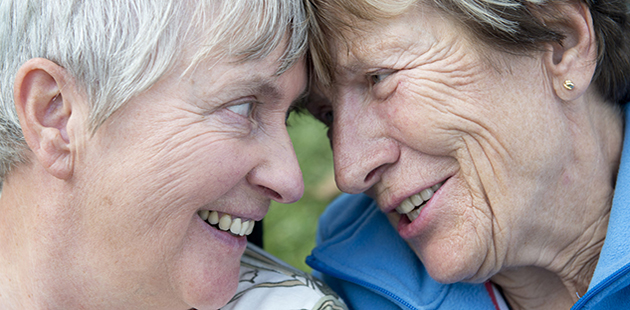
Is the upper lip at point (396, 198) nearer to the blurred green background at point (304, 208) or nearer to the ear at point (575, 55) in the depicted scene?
the ear at point (575, 55)

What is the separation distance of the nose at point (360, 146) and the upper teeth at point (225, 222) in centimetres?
46

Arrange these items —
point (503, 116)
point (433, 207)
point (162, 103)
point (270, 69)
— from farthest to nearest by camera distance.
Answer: point (433, 207), point (503, 116), point (270, 69), point (162, 103)

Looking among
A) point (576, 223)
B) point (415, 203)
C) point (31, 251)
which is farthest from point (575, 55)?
point (31, 251)

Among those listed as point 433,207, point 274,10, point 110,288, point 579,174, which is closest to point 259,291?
point 110,288

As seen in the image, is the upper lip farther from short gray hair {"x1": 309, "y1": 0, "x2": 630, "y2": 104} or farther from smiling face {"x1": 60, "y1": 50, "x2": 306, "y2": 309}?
short gray hair {"x1": 309, "y1": 0, "x2": 630, "y2": 104}

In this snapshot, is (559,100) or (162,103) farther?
(559,100)

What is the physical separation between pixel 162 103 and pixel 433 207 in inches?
46.2

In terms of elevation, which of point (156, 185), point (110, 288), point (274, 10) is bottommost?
point (110, 288)

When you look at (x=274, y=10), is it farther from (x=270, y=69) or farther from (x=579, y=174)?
(x=579, y=174)

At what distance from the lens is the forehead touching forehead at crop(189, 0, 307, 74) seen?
1.81 metres

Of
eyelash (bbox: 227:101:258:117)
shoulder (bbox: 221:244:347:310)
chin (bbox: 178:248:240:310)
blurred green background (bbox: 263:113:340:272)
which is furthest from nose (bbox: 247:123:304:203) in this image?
blurred green background (bbox: 263:113:340:272)

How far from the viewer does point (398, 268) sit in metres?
2.63

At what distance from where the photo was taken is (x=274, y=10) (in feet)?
6.34

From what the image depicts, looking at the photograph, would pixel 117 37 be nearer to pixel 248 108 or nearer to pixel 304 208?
pixel 248 108
